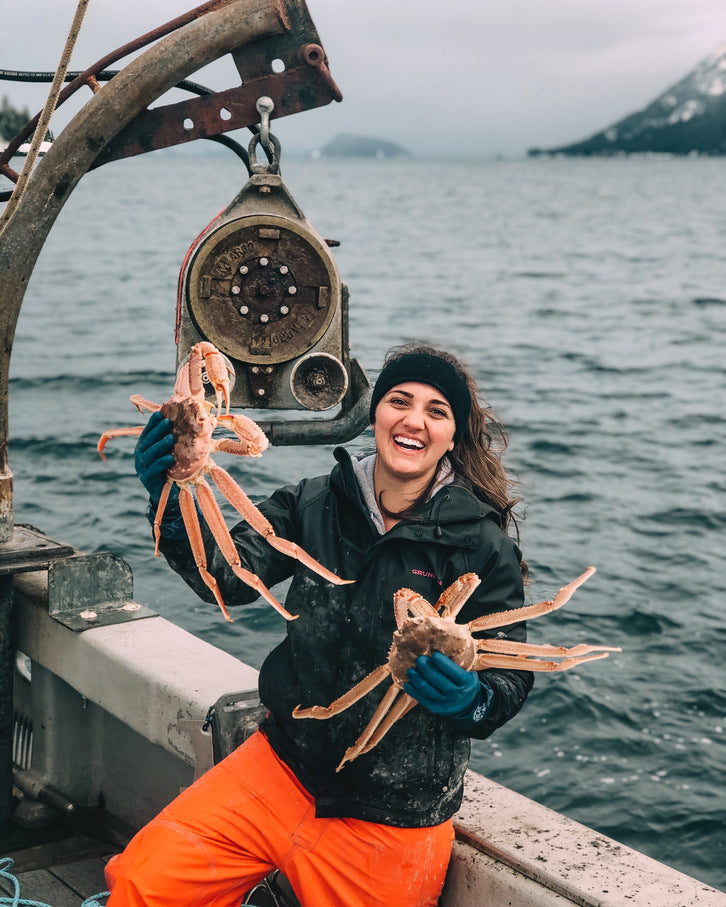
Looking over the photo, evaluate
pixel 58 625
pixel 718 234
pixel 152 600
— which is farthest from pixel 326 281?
pixel 718 234

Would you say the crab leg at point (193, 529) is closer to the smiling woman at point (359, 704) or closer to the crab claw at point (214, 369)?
the smiling woman at point (359, 704)

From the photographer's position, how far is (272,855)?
2.93 metres

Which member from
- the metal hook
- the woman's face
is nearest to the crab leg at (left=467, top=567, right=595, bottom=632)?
the woman's face

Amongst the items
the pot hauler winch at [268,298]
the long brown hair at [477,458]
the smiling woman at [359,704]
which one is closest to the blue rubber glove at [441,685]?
the smiling woman at [359,704]

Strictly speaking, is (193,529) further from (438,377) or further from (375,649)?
(438,377)

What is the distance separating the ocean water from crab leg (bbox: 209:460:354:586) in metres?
0.98

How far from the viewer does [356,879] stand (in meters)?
2.86

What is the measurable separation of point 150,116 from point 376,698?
2.14m

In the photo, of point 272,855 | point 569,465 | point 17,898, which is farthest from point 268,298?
point 569,465

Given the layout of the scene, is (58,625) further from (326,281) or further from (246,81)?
(246,81)

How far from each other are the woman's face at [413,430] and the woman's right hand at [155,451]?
2.08 feet

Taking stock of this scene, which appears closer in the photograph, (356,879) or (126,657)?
(356,879)

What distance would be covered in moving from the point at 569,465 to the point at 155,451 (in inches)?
382

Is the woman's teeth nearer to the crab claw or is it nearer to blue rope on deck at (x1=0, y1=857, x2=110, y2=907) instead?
the crab claw
